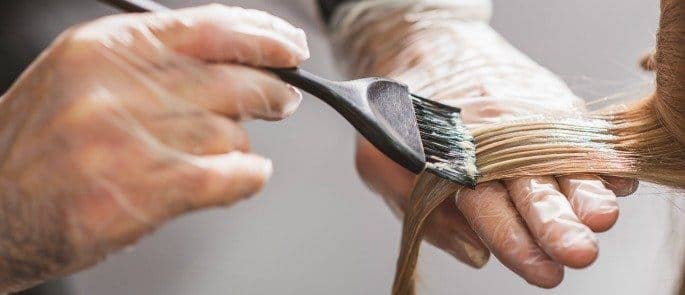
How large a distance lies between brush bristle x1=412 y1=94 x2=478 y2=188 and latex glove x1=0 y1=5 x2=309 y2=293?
18 cm

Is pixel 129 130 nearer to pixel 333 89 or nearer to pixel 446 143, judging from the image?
pixel 333 89

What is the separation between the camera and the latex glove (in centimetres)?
55

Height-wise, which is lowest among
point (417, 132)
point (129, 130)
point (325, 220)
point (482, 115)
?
point (325, 220)

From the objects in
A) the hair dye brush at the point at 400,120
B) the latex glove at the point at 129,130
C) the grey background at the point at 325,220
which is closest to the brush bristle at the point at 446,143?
the hair dye brush at the point at 400,120

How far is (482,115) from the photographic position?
906 millimetres

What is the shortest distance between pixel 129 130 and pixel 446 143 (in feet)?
1.06

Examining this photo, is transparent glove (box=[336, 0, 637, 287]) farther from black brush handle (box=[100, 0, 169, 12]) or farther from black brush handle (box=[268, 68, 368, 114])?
black brush handle (box=[100, 0, 169, 12])

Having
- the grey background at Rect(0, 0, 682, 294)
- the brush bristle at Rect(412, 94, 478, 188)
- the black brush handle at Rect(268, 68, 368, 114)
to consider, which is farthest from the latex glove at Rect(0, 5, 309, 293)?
the grey background at Rect(0, 0, 682, 294)

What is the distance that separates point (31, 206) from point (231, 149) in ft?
0.52

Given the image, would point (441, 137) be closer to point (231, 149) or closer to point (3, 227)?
point (231, 149)

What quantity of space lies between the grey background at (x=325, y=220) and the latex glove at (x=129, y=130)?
1.75 ft

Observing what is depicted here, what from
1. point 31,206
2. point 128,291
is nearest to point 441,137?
point 31,206

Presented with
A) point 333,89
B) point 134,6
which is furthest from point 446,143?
point 134,6

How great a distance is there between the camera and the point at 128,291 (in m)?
1.25
